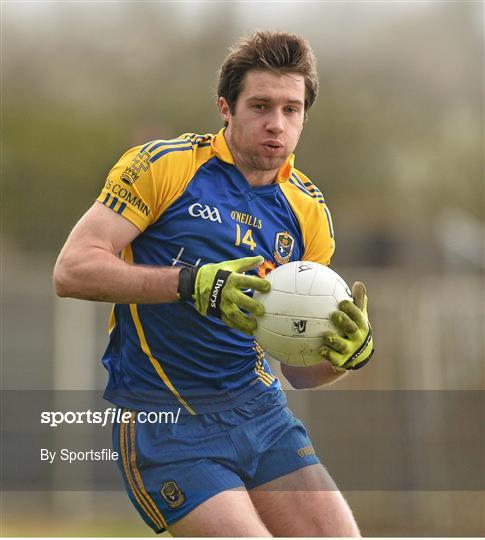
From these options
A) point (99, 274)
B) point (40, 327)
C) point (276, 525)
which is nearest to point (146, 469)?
point (276, 525)

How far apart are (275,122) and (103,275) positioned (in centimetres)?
120

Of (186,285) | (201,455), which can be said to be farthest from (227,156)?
(201,455)

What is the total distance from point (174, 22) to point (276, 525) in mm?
25029

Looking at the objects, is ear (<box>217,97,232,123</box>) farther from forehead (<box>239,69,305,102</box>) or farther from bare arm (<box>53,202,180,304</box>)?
bare arm (<box>53,202,180,304</box>)

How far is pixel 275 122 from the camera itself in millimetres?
5121

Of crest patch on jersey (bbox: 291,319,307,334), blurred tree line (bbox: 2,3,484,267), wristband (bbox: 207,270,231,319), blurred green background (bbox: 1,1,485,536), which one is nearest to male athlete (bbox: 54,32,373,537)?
wristband (bbox: 207,270,231,319)

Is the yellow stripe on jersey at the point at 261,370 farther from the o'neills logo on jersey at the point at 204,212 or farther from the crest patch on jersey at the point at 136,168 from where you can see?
the crest patch on jersey at the point at 136,168

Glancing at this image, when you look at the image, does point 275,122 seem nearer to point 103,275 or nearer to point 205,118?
point 103,275

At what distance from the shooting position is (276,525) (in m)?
5.08

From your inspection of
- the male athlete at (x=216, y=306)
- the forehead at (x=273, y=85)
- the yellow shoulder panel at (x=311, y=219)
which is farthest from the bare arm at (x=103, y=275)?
the forehead at (x=273, y=85)

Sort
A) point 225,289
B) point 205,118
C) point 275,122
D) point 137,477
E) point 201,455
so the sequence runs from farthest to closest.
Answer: point 205,118
point 275,122
point 137,477
point 201,455
point 225,289

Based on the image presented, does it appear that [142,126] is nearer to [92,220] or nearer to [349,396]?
[349,396]

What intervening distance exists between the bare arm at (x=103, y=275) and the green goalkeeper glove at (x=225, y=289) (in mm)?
82

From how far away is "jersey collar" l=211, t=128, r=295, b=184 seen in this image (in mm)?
5336
